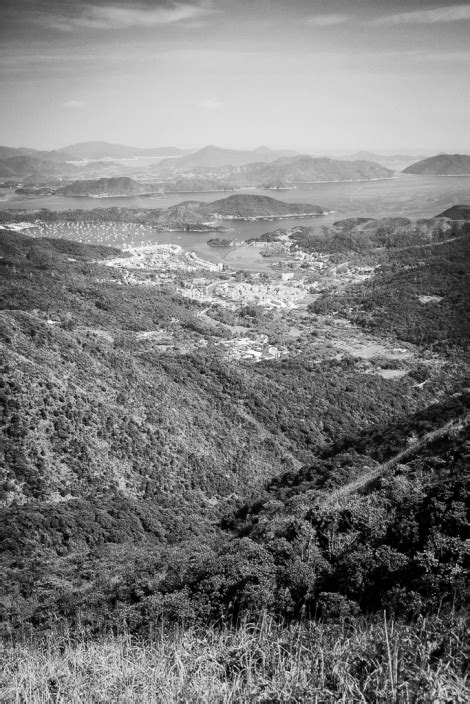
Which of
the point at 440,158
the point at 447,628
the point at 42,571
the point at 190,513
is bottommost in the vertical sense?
the point at 190,513

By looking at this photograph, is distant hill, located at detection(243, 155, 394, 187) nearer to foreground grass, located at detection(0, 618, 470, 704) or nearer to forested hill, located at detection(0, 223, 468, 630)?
forested hill, located at detection(0, 223, 468, 630)

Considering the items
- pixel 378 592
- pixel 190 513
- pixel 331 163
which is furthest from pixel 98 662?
pixel 331 163

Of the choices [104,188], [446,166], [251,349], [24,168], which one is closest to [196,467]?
[251,349]

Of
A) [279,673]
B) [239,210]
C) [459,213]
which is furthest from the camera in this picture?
[239,210]

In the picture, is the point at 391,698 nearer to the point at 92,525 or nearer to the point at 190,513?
the point at 92,525

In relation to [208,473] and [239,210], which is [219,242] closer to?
[239,210]

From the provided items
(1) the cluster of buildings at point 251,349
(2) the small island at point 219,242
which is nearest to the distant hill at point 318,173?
(2) the small island at point 219,242

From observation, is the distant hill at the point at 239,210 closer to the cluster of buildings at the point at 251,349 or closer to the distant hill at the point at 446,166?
the cluster of buildings at the point at 251,349
